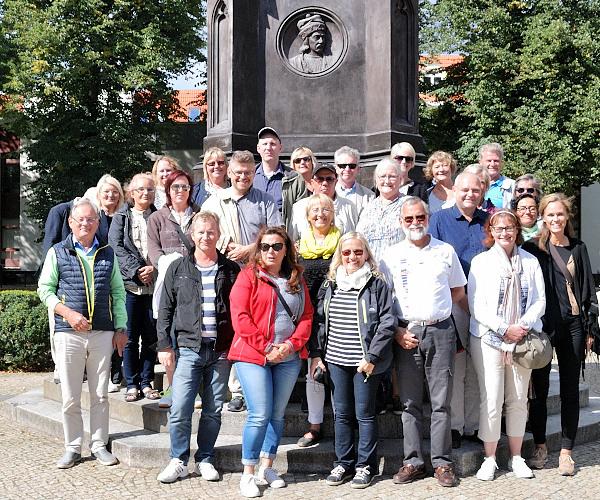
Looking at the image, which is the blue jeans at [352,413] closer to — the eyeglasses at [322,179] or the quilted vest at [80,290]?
the eyeglasses at [322,179]

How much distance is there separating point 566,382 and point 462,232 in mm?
1449

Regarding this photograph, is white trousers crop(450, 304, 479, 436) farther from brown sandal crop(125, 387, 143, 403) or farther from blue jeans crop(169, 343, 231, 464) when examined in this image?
brown sandal crop(125, 387, 143, 403)

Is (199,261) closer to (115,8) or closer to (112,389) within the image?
(112,389)

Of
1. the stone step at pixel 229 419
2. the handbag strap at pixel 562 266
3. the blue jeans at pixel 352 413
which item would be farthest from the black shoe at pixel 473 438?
the handbag strap at pixel 562 266

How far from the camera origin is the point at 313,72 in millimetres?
8078

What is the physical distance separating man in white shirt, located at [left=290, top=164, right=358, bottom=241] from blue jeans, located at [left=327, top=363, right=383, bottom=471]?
49.7 inches

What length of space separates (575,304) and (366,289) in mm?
1764

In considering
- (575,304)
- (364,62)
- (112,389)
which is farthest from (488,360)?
(364,62)

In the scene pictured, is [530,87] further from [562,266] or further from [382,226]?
[382,226]

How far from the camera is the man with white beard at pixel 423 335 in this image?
5066 millimetres

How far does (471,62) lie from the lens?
2489 cm

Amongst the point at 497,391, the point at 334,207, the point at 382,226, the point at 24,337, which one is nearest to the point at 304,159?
the point at 334,207

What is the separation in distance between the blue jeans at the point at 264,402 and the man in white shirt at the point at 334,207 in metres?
1.24

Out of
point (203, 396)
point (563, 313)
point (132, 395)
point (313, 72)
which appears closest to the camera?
point (203, 396)
